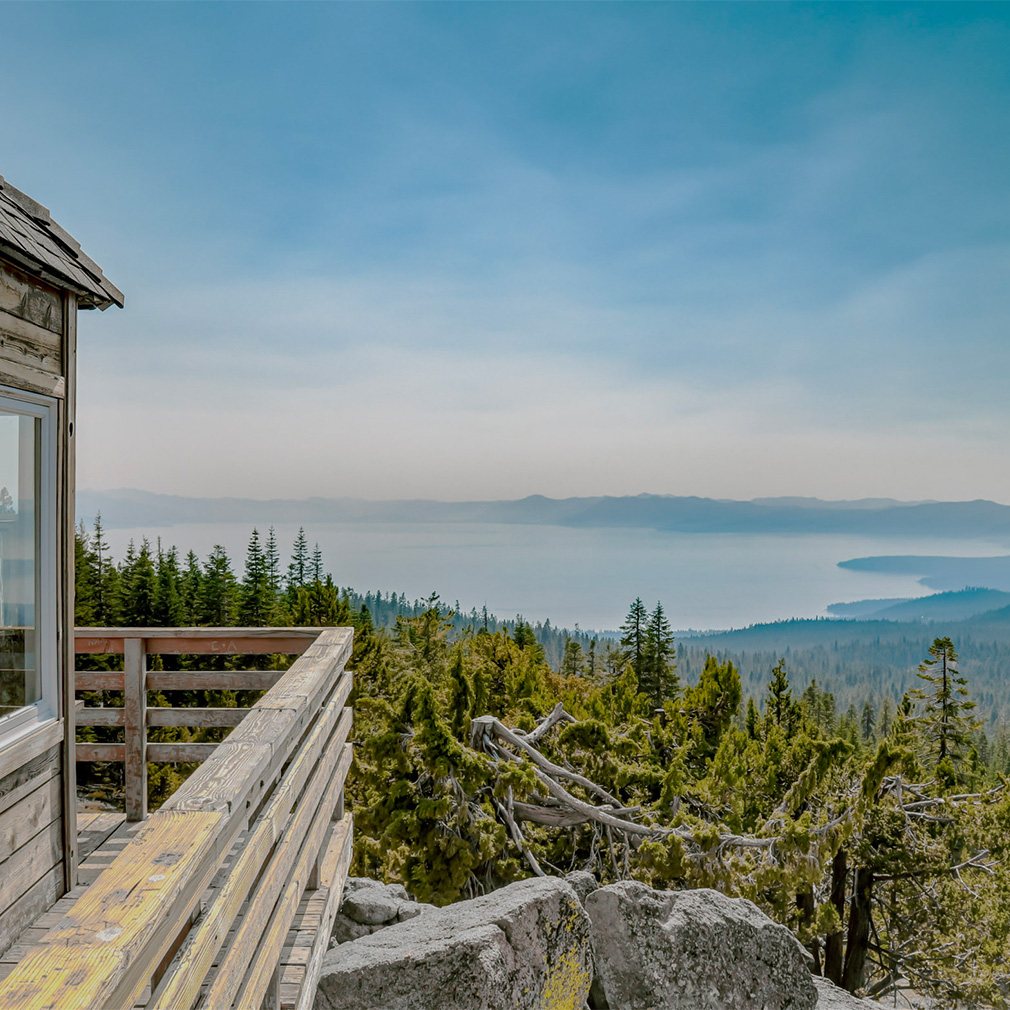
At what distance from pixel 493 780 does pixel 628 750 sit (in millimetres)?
2404

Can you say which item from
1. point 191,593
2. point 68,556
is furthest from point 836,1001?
point 191,593

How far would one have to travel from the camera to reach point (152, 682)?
18.2 ft

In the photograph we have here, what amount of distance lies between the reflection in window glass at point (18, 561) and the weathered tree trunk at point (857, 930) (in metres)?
19.4

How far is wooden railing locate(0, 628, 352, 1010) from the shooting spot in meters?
1.47

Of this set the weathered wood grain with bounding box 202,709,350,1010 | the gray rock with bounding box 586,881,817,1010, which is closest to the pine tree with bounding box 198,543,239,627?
the gray rock with bounding box 586,881,817,1010

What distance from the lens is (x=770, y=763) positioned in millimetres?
14320

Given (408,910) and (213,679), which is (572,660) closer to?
(408,910)

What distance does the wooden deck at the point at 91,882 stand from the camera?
3.44 meters

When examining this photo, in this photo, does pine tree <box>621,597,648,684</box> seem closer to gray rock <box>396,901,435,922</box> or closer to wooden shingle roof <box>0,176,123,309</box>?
gray rock <box>396,901,435,922</box>

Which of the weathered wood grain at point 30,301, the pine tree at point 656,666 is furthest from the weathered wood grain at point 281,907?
the pine tree at point 656,666

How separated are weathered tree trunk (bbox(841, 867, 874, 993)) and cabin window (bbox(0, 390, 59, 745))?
19275 mm

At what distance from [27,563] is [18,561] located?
6cm

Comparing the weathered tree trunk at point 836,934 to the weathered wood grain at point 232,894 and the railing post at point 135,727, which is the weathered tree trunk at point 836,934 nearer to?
the railing post at point 135,727

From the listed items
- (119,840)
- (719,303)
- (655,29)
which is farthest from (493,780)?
(719,303)
